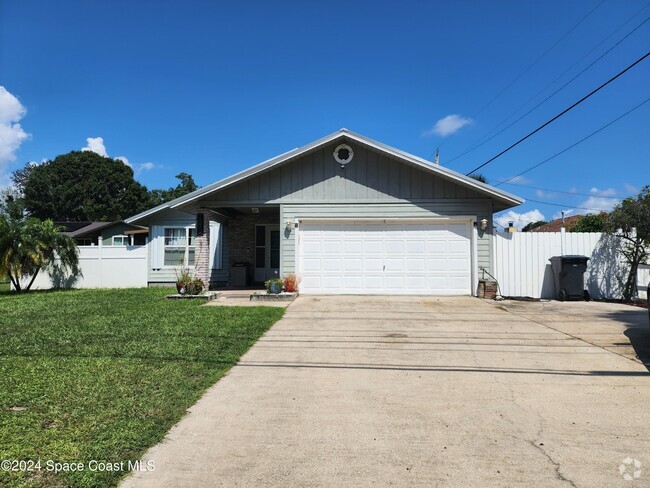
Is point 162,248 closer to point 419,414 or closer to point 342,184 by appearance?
point 342,184

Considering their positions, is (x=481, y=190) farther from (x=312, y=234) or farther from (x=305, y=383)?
(x=305, y=383)

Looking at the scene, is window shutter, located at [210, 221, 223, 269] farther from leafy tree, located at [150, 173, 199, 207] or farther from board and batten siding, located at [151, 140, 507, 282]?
leafy tree, located at [150, 173, 199, 207]

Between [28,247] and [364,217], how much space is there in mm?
11690

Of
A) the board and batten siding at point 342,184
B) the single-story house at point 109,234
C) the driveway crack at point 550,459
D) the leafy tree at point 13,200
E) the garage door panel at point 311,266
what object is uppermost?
the leafy tree at point 13,200

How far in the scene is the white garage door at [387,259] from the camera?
12.5 metres

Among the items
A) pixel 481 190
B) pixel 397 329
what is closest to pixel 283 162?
pixel 481 190

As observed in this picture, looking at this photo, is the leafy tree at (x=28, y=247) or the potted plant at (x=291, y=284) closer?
the potted plant at (x=291, y=284)

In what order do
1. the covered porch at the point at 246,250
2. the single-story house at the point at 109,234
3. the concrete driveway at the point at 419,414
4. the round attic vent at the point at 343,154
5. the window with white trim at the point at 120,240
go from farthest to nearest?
the window with white trim at the point at 120,240, the single-story house at the point at 109,234, the covered porch at the point at 246,250, the round attic vent at the point at 343,154, the concrete driveway at the point at 419,414

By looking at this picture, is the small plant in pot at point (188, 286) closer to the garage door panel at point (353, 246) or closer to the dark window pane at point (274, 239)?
the garage door panel at point (353, 246)

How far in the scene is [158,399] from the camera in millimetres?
3977

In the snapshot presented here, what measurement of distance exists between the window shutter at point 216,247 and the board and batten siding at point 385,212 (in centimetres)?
488

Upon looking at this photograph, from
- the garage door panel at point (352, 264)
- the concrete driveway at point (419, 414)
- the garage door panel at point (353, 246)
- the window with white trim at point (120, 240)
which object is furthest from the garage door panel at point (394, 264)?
the window with white trim at point (120, 240)

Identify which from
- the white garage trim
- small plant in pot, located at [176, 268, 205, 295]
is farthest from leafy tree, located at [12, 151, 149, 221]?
the white garage trim

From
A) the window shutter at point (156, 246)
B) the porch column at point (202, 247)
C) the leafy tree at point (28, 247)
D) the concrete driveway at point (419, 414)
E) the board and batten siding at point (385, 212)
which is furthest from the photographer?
the window shutter at point (156, 246)
